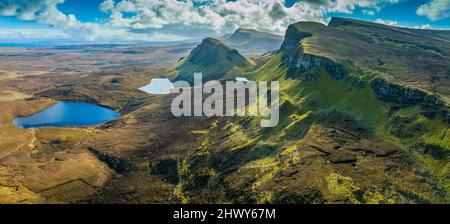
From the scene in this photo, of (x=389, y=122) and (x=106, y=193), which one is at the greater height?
(x=389, y=122)

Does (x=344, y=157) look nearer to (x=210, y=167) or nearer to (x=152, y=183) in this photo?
(x=210, y=167)

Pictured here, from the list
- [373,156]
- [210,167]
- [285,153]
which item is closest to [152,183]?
[210,167]

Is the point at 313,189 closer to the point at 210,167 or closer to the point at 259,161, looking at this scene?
the point at 259,161

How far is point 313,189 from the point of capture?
15088cm

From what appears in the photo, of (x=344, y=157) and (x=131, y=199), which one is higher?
(x=344, y=157)

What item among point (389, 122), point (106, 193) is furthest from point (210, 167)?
point (389, 122)

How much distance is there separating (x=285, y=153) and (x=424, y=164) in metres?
65.4

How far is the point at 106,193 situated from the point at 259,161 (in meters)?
83.8

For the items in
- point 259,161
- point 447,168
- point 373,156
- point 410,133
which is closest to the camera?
point 447,168
